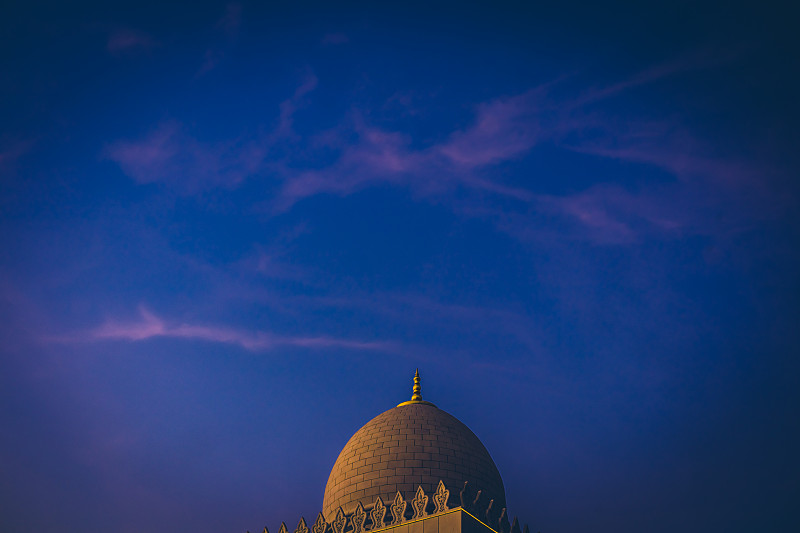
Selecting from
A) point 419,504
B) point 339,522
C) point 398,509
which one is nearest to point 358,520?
point 339,522

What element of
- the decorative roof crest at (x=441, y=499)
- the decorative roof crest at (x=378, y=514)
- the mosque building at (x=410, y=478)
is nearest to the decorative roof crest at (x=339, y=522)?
the mosque building at (x=410, y=478)

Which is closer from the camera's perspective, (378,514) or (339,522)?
(378,514)

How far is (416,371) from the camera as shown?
2956 centimetres

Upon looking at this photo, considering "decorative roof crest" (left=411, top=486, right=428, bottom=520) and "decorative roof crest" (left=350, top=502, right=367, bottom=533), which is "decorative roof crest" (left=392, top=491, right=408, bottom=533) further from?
"decorative roof crest" (left=350, top=502, right=367, bottom=533)

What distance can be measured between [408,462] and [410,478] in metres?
0.58

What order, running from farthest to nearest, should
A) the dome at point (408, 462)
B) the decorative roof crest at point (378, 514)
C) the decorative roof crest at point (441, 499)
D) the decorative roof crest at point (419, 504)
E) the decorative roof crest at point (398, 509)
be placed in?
the dome at point (408, 462)
the decorative roof crest at point (378, 514)
the decorative roof crest at point (398, 509)
the decorative roof crest at point (419, 504)
the decorative roof crest at point (441, 499)

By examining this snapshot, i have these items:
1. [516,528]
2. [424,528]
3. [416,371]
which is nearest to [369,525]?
[424,528]

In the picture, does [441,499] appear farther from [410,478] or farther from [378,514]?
[410,478]

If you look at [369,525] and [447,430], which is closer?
[369,525]

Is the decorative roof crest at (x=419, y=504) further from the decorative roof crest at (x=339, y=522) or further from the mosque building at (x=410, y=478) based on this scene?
the decorative roof crest at (x=339, y=522)

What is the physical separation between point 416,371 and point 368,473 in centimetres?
551

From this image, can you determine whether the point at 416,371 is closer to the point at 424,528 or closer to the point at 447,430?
the point at 447,430

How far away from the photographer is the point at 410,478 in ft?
80.4

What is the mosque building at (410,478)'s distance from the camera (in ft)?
72.2
